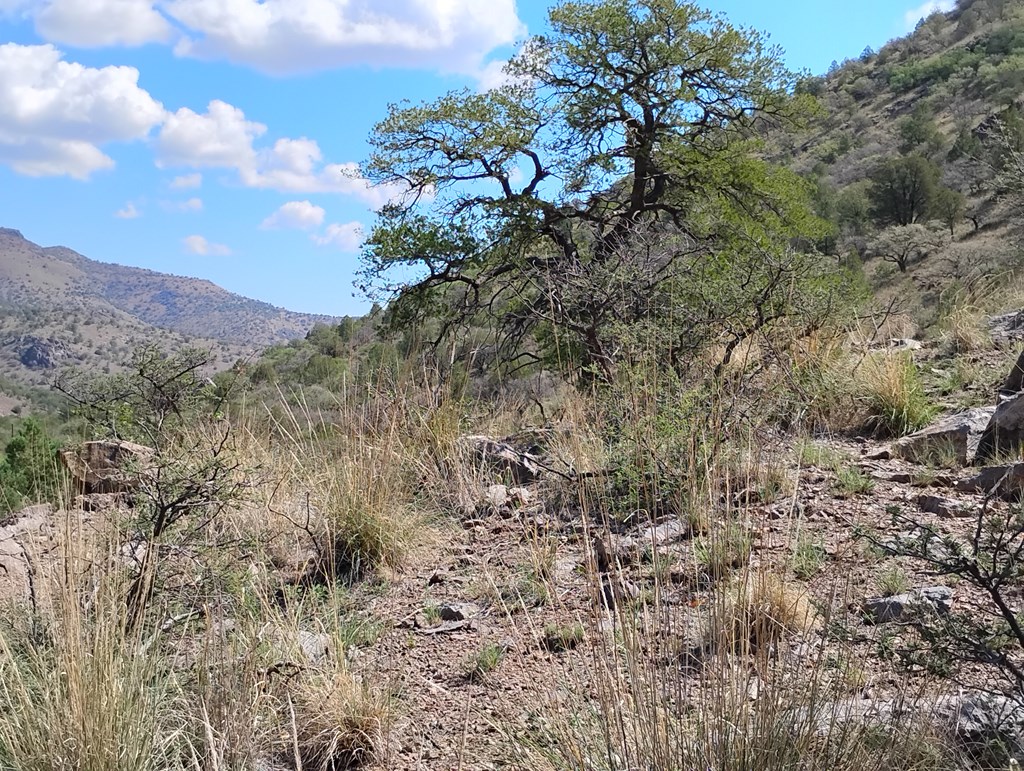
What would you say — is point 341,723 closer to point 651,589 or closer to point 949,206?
point 651,589

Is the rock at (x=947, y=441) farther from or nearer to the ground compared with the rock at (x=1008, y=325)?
nearer to the ground

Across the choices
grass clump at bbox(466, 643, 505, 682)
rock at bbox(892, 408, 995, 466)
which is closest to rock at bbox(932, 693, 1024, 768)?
grass clump at bbox(466, 643, 505, 682)

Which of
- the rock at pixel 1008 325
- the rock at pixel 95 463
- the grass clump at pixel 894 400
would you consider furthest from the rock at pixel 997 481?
the rock at pixel 95 463

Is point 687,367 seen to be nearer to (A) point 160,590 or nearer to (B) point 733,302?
(B) point 733,302

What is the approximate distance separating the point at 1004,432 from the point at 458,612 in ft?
11.0

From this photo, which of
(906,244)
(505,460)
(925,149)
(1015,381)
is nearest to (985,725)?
(505,460)

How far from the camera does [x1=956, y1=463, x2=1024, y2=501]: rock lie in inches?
147

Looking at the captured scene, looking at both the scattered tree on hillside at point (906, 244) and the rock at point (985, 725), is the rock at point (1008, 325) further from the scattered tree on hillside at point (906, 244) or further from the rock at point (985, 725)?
the scattered tree on hillside at point (906, 244)

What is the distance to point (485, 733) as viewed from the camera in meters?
2.67

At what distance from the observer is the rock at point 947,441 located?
470 centimetres

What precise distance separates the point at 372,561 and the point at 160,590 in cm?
119

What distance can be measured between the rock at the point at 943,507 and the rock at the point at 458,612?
7.55 feet

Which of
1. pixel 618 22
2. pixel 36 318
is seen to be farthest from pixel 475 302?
pixel 36 318

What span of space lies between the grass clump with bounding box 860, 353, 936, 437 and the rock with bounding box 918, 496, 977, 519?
1608mm
